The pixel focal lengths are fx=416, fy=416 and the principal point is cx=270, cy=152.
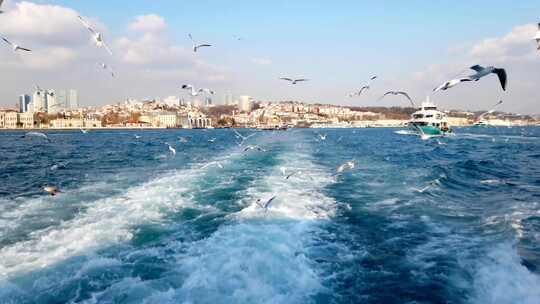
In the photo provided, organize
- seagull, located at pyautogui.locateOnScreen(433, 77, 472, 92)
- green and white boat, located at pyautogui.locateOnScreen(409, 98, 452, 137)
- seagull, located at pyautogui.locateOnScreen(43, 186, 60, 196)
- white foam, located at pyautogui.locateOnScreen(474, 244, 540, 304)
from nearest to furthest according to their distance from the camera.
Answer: seagull, located at pyautogui.locateOnScreen(433, 77, 472, 92) → white foam, located at pyautogui.locateOnScreen(474, 244, 540, 304) → seagull, located at pyautogui.locateOnScreen(43, 186, 60, 196) → green and white boat, located at pyautogui.locateOnScreen(409, 98, 452, 137)

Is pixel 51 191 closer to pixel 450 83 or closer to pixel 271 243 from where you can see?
pixel 271 243

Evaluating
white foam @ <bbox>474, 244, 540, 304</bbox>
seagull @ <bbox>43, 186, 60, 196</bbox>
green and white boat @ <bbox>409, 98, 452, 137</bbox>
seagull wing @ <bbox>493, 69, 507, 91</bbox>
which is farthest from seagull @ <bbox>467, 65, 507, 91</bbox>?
green and white boat @ <bbox>409, 98, 452, 137</bbox>

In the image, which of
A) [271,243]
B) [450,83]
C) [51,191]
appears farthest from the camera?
[51,191]

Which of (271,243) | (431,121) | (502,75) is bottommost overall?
(271,243)

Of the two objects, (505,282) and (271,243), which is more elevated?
(271,243)

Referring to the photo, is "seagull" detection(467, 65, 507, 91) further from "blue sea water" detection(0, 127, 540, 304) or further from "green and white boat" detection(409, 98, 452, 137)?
"green and white boat" detection(409, 98, 452, 137)

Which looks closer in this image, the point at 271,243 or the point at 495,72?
the point at 495,72

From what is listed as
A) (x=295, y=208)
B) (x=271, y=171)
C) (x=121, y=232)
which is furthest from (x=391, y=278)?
(x=271, y=171)

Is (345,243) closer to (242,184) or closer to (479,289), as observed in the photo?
(479,289)

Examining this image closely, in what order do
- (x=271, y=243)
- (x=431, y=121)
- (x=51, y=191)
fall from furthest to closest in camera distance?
1. (x=431, y=121)
2. (x=51, y=191)
3. (x=271, y=243)

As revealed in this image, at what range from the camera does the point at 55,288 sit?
22.7 ft

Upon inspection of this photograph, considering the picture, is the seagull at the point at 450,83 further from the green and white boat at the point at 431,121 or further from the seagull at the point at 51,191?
the green and white boat at the point at 431,121


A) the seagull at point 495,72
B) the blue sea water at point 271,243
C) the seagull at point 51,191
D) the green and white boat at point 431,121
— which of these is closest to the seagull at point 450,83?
the seagull at point 495,72

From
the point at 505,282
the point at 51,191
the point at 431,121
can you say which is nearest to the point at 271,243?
the point at 505,282
